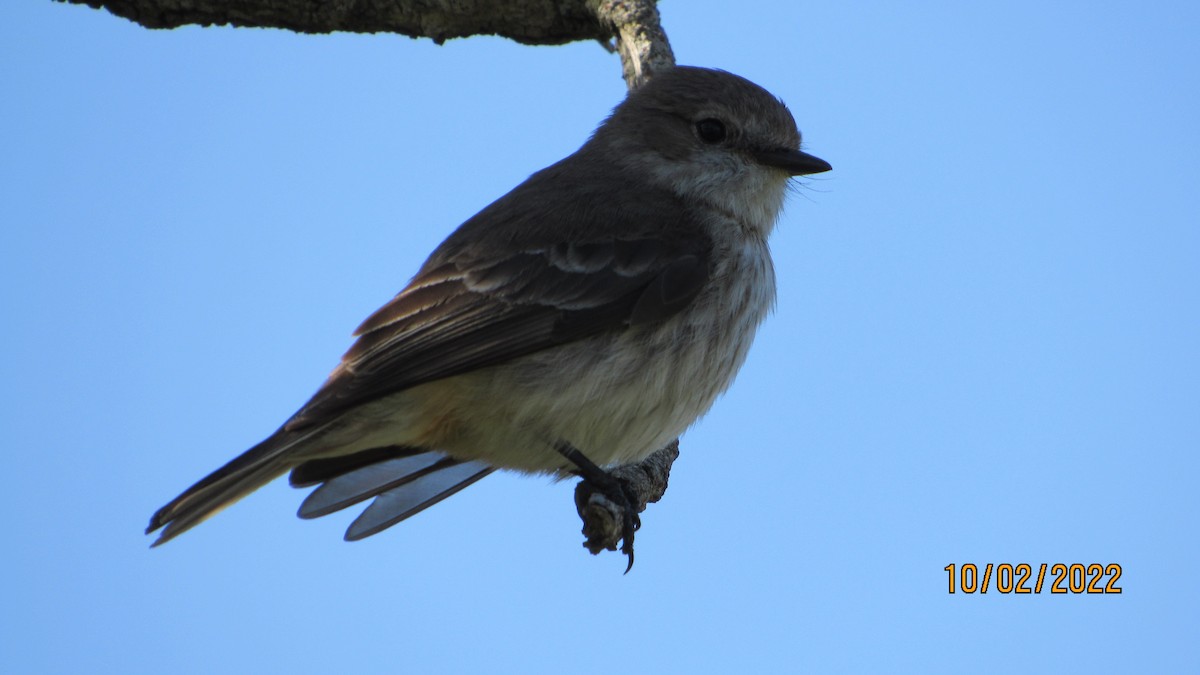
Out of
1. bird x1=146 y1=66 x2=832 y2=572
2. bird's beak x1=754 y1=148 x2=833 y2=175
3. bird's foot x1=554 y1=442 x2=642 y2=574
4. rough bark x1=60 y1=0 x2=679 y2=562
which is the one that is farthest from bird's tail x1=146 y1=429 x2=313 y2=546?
bird's beak x1=754 y1=148 x2=833 y2=175

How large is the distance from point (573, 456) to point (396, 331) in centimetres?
103

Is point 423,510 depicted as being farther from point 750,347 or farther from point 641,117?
point 641,117

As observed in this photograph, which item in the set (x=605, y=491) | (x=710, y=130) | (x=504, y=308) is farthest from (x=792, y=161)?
(x=605, y=491)

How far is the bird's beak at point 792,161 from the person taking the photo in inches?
255

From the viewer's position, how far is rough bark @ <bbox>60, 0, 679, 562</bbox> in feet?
22.0

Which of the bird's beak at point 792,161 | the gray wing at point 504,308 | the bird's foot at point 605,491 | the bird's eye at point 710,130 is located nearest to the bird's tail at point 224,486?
the gray wing at point 504,308

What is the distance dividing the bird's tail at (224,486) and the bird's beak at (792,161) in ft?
9.43

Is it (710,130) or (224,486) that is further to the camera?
(710,130)

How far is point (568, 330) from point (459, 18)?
2.43 metres

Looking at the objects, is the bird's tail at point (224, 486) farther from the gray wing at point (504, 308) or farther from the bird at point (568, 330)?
the gray wing at point (504, 308)

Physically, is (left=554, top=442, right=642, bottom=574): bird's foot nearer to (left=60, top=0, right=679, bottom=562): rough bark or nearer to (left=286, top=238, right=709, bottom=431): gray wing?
(left=286, top=238, right=709, bottom=431): gray wing

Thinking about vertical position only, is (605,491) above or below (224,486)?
above

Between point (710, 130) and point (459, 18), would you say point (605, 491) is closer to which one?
point (710, 130)

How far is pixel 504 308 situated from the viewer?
227 inches
